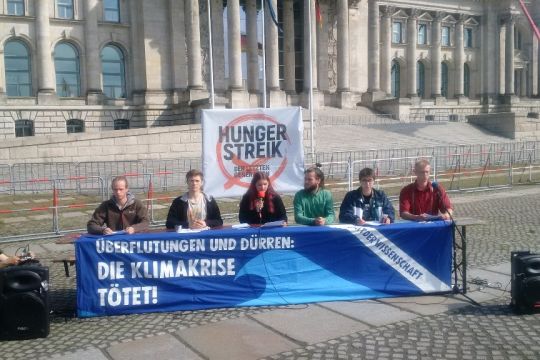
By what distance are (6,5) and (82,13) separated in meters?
4.98

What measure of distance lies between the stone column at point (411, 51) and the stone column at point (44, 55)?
3541 centimetres

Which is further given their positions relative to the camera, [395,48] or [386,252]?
[395,48]

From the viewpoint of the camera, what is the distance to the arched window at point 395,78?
194ft

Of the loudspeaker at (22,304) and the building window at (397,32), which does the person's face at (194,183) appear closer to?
the loudspeaker at (22,304)

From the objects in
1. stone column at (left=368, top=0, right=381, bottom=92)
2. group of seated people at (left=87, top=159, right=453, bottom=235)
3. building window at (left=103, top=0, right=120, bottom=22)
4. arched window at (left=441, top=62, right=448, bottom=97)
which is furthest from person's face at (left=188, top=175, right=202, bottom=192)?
arched window at (left=441, top=62, right=448, bottom=97)

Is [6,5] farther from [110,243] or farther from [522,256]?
[522,256]

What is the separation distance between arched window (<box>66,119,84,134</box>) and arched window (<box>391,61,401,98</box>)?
3303 cm

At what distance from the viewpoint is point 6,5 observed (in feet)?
123

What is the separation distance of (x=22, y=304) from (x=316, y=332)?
319 cm

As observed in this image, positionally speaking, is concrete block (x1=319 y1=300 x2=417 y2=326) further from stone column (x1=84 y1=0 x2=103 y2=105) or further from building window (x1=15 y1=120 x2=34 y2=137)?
stone column (x1=84 y1=0 x2=103 y2=105)

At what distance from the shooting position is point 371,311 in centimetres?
682

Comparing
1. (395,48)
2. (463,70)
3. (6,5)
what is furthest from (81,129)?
(463,70)

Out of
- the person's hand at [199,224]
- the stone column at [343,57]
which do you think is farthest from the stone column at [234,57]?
the person's hand at [199,224]

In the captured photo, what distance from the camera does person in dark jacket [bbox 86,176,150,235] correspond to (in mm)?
7277
